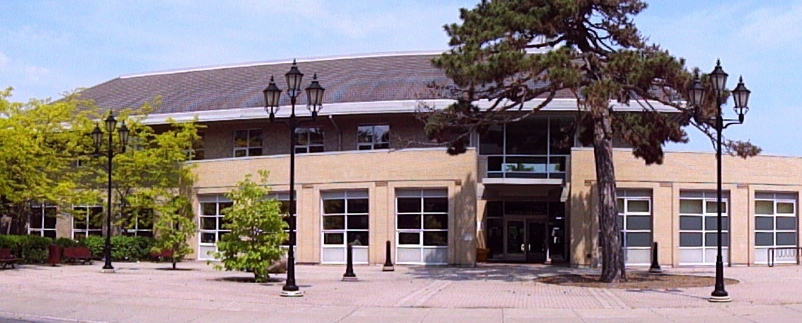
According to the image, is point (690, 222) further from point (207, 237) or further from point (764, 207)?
point (207, 237)

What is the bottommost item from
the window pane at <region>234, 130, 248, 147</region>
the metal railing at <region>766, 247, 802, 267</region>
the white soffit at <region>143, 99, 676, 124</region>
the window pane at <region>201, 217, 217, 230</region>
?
the metal railing at <region>766, 247, 802, 267</region>

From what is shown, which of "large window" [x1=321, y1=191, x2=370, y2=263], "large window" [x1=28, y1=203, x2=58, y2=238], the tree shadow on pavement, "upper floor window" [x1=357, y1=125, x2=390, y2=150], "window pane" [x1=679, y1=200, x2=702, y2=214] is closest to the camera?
the tree shadow on pavement

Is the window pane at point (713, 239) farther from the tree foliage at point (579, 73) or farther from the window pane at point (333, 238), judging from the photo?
the window pane at point (333, 238)

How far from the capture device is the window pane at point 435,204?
37.8 m

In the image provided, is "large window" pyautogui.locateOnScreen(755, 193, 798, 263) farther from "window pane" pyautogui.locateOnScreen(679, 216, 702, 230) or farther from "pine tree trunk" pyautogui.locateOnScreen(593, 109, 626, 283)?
Result: "pine tree trunk" pyautogui.locateOnScreen(593, 109, 626, 283)

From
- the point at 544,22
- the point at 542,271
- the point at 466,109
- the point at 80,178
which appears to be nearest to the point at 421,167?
the point at 542,271

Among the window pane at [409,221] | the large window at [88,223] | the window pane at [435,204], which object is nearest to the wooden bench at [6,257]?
the large window at [88,223]

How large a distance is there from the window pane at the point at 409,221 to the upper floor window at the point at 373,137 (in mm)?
4124

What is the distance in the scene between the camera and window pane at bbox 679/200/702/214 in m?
37.9

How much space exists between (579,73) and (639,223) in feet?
45.0

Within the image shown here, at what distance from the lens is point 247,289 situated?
24.9m

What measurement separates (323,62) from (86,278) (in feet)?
78.3

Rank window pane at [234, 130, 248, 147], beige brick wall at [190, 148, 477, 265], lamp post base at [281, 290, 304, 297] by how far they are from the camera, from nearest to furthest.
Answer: lamp post base at [281, 290, 304, 297], beige brick wall at [190, 148, 477, 265], window pane at [234, 130, 248, 147]

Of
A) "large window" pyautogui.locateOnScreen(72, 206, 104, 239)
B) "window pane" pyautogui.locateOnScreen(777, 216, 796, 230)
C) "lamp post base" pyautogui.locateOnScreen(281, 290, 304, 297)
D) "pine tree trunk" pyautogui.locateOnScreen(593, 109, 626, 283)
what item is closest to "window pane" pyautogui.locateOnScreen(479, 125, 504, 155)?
"pine tree trunk" pyautogui.locateOnScreen(593, 109, 626, 283)
